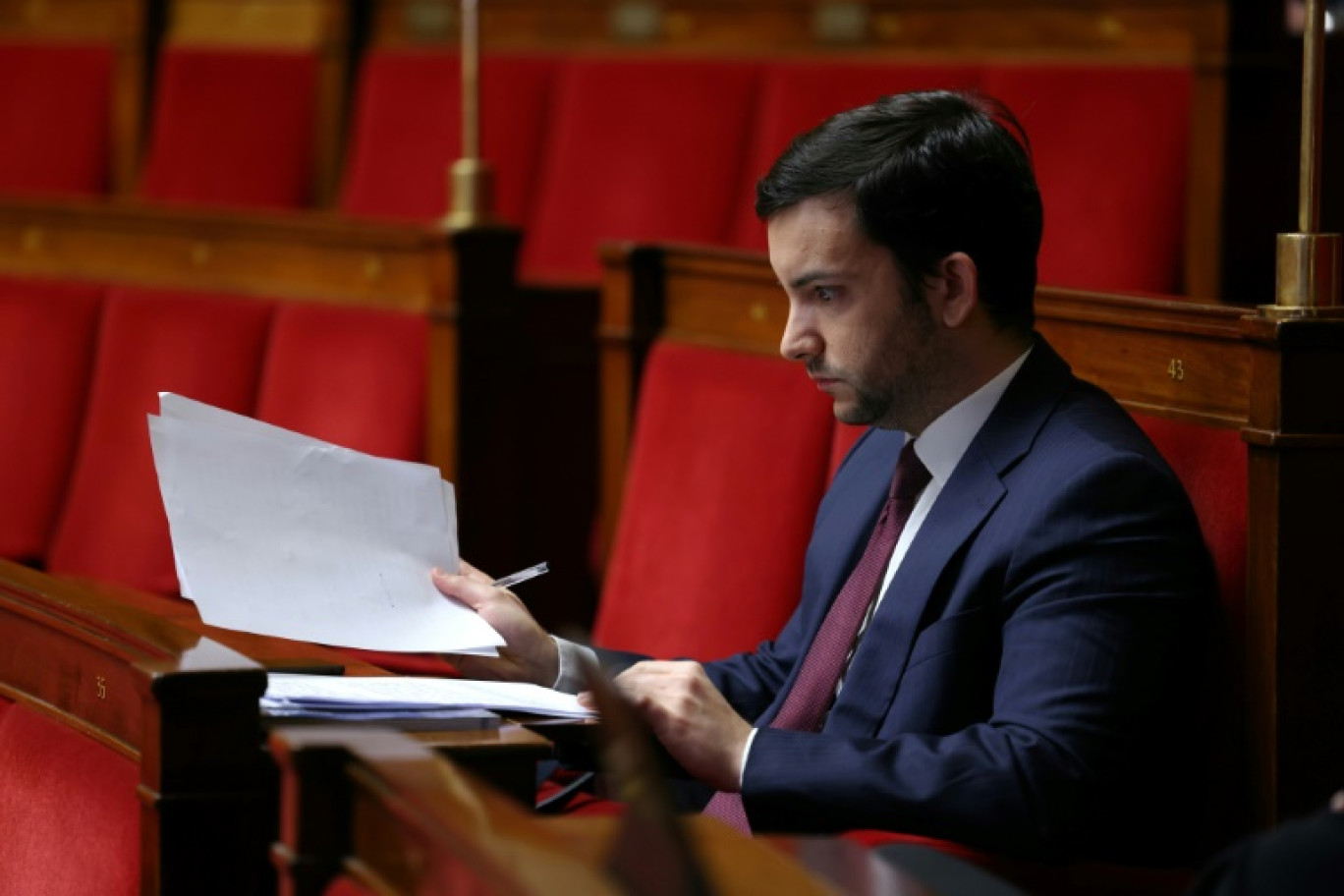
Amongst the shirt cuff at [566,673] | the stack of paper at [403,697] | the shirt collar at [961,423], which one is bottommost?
the shirt cuff at [566,673]

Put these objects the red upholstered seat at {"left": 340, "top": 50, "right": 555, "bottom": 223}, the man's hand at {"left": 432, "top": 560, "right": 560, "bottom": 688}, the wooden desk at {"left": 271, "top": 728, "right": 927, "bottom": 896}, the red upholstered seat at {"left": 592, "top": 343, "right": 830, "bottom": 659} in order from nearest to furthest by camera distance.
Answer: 1. the wooden desk at {"left": 271, "top": 728, "right": 927, "bottom": 896}
2. the man's hand at {"left": 432, "top": 560, "right": 560, "bottom": 688}
3. the red upholstered seat at {"left": 592, "top": 343, "right": 830, "bottom": 659}
4. the red upholstered seat at {"left": 340, "top": 50, "right": 555, "bottom": 223}

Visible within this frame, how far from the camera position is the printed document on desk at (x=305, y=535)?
64 centimetres

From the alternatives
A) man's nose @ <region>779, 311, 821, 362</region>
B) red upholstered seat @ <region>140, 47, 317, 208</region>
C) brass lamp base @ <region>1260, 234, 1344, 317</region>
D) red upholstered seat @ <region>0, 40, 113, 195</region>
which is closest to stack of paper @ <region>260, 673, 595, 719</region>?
man's nose @ <region>779, 311, 821, 362</region>

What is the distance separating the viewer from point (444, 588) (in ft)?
2.26

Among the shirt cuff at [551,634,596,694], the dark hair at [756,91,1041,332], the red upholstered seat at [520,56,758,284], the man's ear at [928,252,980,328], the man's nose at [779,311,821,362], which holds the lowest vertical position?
the shirt cuff at [551,634,596,694]

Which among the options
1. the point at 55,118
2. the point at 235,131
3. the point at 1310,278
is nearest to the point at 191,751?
the point at 1310,278

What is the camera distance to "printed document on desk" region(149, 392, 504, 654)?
638 millimetres

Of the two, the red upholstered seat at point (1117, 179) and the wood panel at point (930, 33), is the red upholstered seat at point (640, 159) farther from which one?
the red upholstered seat at point (1117, 179)

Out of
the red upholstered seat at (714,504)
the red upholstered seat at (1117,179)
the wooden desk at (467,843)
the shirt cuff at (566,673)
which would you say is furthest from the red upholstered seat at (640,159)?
the wooden desk at (467,843)

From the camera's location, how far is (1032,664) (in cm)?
60

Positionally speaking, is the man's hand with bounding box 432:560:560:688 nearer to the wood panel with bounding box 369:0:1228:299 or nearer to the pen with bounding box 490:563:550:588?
the pen with bounding box 490:563:550:588

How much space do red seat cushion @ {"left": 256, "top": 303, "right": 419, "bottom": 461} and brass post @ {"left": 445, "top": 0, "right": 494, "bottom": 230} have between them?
0.22ft

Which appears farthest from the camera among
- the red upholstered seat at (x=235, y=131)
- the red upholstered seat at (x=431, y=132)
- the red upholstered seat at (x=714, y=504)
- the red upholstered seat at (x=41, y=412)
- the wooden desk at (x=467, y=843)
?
the red upholstered seat at (x=235, y=131)

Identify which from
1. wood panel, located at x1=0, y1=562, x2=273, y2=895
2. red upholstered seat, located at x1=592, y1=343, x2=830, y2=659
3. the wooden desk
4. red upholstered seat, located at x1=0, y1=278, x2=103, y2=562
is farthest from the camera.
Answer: red upholstered seat, located at x1=0, y1=278, x2=103, y2=562
